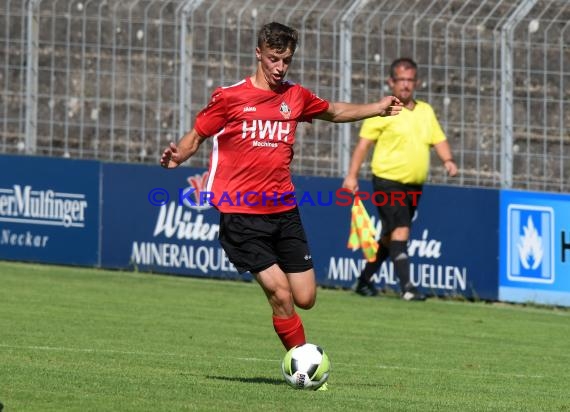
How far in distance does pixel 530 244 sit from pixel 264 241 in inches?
256

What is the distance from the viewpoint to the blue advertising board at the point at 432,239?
15703 millimetres

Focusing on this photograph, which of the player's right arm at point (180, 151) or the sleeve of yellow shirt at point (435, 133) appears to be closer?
the player's right arm at point (180, 151)

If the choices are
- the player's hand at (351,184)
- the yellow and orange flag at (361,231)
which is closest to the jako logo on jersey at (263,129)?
the player's hand at (351,184)

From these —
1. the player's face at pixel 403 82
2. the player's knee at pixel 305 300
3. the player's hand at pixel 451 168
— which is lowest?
the player's knee at pixel 305 300

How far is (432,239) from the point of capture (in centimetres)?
1602

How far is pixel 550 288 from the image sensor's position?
15289 mm

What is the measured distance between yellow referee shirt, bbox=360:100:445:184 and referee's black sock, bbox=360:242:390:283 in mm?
790

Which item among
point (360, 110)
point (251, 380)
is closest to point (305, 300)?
point (251, 380)

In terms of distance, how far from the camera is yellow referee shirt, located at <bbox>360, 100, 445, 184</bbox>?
15219 millimetres

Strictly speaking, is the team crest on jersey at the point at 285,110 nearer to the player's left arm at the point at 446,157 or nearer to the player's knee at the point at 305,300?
the player's knee at the point at 305,300

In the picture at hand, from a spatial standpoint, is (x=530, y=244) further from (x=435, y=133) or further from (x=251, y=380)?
(x=251, y=380)

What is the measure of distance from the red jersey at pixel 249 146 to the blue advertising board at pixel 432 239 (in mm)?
6599

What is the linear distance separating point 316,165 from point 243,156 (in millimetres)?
8171

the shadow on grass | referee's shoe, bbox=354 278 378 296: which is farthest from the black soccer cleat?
the shadow on grass
